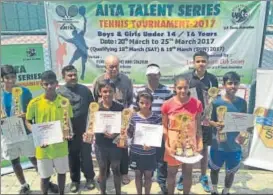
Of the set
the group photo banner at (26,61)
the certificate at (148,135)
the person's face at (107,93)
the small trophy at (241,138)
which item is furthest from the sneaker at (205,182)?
the group photo banner at (26,61)

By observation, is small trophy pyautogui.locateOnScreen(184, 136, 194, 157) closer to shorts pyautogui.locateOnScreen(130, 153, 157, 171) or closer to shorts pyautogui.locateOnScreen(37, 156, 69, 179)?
shorts pyautogui.locateOnScreen(130, 153, 157, 171)

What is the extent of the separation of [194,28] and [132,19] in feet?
3.04

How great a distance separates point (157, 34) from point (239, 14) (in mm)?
1222

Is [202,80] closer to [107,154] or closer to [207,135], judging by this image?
[207,135]

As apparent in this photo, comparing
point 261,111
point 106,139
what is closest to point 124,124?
point 106,139

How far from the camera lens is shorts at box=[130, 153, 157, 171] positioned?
4.05 metres

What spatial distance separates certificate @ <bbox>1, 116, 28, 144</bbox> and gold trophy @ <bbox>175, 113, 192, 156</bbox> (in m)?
1.95

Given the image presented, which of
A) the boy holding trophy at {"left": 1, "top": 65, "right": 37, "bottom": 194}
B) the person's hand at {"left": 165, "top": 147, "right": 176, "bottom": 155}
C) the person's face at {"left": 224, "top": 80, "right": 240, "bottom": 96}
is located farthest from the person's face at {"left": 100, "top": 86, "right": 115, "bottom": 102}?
the person's face at {"left": 224, "top": 80, "right": 240, "bottom": 96}

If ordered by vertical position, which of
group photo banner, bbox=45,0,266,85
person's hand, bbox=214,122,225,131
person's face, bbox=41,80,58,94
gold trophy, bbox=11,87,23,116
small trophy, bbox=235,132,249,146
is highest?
group photo banner, bbox=45,0,266,85

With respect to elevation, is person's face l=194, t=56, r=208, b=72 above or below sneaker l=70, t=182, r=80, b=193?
above

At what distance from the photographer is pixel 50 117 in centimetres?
406

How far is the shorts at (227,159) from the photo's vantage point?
4.31m

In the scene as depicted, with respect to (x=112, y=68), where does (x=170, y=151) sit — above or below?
below

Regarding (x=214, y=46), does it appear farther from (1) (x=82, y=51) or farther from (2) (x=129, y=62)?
(1) (x=82, y=51)
